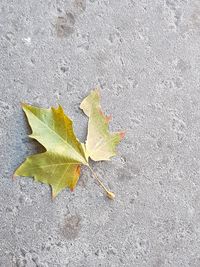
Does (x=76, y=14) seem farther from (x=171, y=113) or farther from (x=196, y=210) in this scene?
(x=196, y=210)

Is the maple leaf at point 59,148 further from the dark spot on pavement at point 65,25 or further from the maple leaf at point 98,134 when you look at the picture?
the dark spot on pavement at point 65,25

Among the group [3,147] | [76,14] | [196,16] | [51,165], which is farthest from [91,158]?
[196,16]

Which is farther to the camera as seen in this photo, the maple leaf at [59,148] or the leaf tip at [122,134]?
the leaf tip at [122,134]

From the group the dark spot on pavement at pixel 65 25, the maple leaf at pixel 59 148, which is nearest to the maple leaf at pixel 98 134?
the maple leaf at pixel 59 148

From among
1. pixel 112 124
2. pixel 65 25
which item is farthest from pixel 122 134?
pixel 65 25

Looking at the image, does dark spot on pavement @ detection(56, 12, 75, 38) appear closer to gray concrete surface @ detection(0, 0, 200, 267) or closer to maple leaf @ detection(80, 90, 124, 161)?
gray concrete surface @ detection(0, 0, 200, 267)
